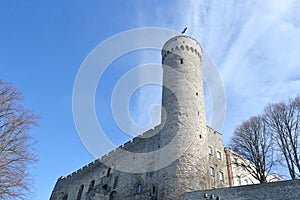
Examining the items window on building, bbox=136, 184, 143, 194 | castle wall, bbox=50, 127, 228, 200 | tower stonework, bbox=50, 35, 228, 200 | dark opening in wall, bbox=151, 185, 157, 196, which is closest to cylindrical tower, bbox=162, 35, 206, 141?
tower stonework, bbox=50, 35, 228, 200

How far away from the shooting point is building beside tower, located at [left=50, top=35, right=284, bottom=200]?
52.9 feet

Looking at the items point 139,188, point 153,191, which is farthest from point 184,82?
point 139,188

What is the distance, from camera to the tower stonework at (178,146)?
1606 centimetres

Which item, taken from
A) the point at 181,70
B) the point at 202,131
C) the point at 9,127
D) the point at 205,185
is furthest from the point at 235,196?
the point at 9,127

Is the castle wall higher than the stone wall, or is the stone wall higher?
the castle wall

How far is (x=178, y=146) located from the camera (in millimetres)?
16812

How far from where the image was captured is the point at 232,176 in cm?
2019

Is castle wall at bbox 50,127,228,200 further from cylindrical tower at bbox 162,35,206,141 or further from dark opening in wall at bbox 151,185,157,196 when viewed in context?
cylindrical tower at bbox 162,35,206,141

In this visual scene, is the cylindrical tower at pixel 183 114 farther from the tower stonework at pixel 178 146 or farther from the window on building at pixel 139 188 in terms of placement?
the window on building at pixel 139 188

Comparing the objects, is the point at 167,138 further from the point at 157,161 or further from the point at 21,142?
the point at 21,142

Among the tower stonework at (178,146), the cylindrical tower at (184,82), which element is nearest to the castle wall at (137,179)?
the tower stonework at (178,146)

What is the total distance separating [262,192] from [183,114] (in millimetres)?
7515

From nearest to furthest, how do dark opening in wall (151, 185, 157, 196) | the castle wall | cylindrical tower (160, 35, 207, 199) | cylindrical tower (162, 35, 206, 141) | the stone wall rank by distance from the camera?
the stone wall < cylindrical tower (160, 35, 207, 199) < the castle wall < dark opening in wall (151, 185, 157, 196) < cylindrical tower (162, 35, 206, 141)

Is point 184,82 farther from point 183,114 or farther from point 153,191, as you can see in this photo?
point 153,191
